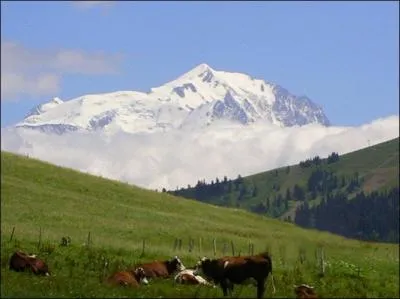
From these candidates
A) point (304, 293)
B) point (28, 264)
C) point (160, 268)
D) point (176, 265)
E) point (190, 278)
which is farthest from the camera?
point (176, 265)

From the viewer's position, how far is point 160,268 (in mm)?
37438

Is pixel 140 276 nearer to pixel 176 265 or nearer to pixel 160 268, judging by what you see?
pixel 160 268

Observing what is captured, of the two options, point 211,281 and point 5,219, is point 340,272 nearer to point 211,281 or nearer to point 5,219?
point 211,281

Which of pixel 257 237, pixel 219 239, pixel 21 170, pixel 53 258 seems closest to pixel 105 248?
pixel 53 258

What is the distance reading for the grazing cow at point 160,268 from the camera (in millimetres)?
36500

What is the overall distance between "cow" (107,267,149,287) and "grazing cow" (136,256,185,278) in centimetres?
135

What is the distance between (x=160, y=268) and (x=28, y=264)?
6.36 meters

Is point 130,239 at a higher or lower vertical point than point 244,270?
higher

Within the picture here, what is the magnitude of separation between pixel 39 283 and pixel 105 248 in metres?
13.8

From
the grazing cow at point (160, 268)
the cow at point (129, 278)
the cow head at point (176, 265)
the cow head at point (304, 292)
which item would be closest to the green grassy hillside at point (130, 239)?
the cow head at point (304, 292)

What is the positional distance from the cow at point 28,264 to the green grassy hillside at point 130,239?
0.57 metres

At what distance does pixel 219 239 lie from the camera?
207ft

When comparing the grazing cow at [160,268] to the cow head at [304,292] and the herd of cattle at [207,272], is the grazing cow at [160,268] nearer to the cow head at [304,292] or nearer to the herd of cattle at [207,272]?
the herd of cattle at [207,272]

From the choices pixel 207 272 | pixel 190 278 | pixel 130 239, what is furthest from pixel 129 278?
pixel 130 239
